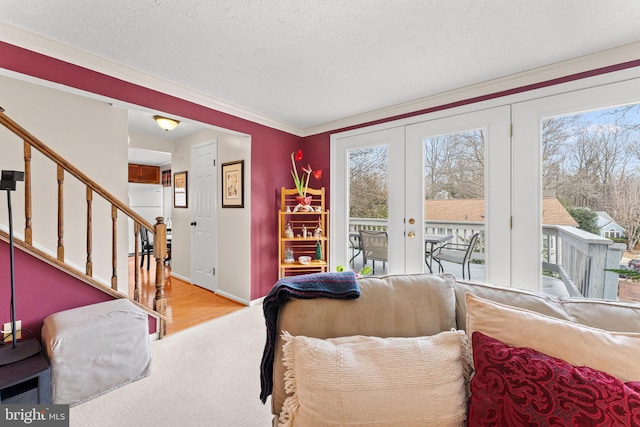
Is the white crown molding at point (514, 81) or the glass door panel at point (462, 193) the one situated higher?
the white crown molding at point (514, 81)

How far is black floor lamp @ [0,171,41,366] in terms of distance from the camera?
150 centimetres

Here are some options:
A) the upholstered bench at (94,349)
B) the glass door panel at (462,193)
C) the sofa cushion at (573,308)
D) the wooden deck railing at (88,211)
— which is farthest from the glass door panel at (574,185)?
the wooden deck railing at (88,211)

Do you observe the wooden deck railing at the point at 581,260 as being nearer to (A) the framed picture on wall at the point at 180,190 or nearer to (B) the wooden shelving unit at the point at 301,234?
(B) the wooden shelving unit at the point at 301,234

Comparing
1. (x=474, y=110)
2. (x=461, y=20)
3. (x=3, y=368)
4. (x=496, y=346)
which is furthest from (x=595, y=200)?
(x=3, y=368)

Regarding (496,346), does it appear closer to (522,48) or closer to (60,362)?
(522,48)

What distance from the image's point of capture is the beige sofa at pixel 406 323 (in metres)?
0.81

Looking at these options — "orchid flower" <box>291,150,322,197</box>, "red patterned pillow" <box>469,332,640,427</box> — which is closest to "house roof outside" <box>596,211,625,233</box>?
"red patterned pillow" <box>469,332,640,427</box>

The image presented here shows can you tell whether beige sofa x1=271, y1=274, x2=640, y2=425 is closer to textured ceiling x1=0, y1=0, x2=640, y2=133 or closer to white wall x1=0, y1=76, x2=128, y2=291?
textured ceiling x1=0, y1=0, x2=640, y2=133

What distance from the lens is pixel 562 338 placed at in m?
0.81

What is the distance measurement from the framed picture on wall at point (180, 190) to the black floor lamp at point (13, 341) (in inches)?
115

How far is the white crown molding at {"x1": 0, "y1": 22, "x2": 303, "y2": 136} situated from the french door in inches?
61.9

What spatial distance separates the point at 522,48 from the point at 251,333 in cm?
320

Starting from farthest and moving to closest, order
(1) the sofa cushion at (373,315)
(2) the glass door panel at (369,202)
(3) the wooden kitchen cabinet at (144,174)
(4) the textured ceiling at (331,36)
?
(3) the wooden kitchen cabinet at (144,174), (2) the glass door panel at (369,202), (4) the textured ceiling at (331,36), (1) the sofa cushion at (373,315)

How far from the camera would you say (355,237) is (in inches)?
133
